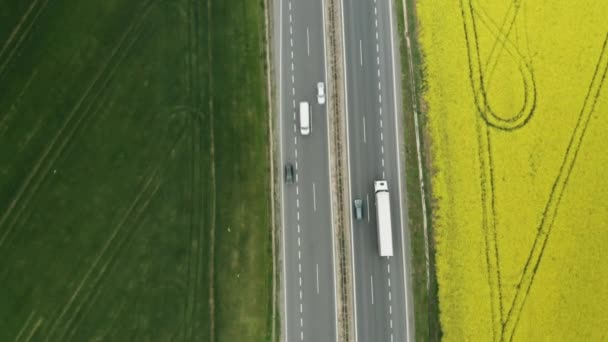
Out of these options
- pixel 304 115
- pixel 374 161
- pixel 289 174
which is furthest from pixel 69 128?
pixel 374 161

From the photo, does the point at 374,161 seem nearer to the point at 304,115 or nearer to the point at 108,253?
the point at 304,115

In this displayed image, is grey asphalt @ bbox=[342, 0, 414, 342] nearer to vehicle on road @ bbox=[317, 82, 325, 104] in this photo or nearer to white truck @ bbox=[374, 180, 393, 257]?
white truck @ bbox=[374, 180, 393, 257]

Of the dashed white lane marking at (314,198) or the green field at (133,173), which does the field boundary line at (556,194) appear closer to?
the dashed white lane marking at (314,198)

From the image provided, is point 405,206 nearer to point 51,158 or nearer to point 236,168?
point 236,168

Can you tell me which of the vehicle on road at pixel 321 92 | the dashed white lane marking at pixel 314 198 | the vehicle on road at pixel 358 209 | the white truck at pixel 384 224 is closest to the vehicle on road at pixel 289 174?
the dashed white lane marking at pixel 314 198

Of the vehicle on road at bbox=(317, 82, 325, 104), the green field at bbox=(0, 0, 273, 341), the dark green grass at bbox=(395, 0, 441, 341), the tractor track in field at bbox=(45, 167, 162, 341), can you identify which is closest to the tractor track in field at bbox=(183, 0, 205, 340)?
the green field at bbox=(0, 0, 273, 341)

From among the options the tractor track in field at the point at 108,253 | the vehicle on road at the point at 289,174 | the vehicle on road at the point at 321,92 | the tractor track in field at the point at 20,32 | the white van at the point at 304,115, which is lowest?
the tractor track in field at the point at 108,253

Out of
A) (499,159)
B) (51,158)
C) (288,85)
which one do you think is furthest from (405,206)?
(51,158)
